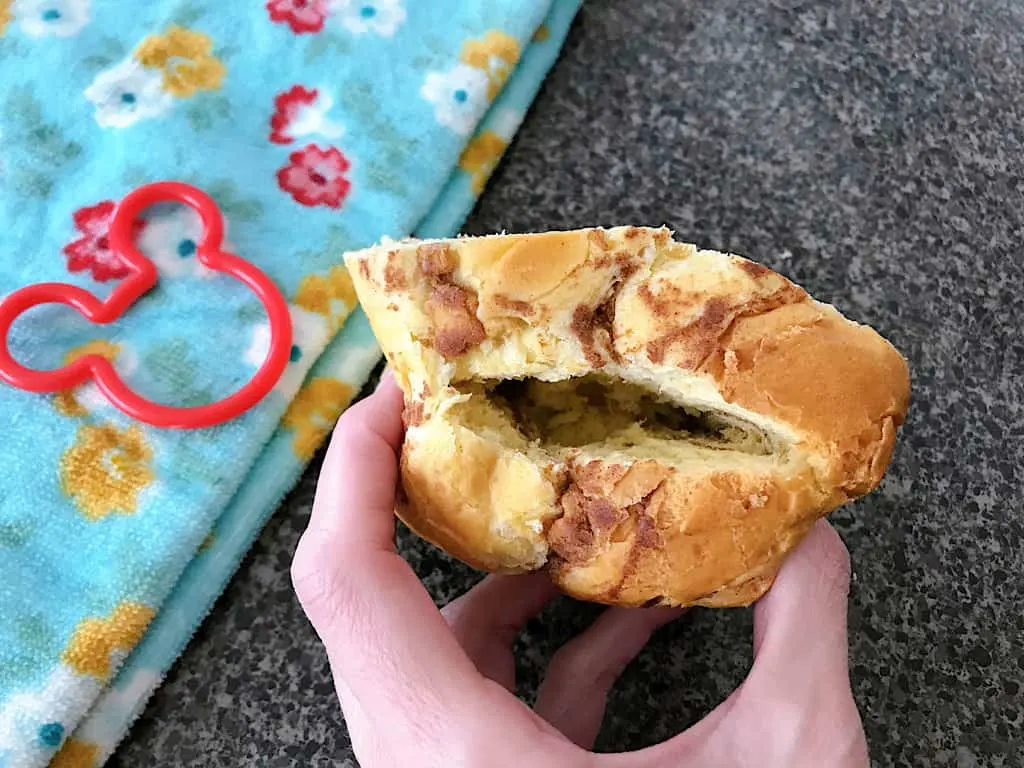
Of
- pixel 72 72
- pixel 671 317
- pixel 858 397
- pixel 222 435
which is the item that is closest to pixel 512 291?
pixel 671 317

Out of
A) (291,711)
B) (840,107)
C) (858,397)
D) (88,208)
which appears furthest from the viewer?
(840,107)

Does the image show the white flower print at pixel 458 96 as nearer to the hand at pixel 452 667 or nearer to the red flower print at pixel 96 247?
the red flower print at pixel 96 247

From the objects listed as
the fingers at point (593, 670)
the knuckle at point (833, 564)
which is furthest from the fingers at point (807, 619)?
the fingers at point (593, 670)

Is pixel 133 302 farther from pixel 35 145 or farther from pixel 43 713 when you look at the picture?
pixel 43 713

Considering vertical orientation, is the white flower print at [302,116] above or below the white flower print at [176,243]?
above

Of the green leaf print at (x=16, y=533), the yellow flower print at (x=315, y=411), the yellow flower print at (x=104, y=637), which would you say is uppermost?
the yellow flower print at (x=315, y=411)

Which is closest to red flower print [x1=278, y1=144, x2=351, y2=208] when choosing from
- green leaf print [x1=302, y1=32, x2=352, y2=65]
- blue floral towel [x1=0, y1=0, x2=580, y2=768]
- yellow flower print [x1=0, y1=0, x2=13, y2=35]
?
blue floral towel [x1=0, y1=0, x2=580, y2=768]

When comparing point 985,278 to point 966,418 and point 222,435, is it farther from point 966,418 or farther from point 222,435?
point 222,435
